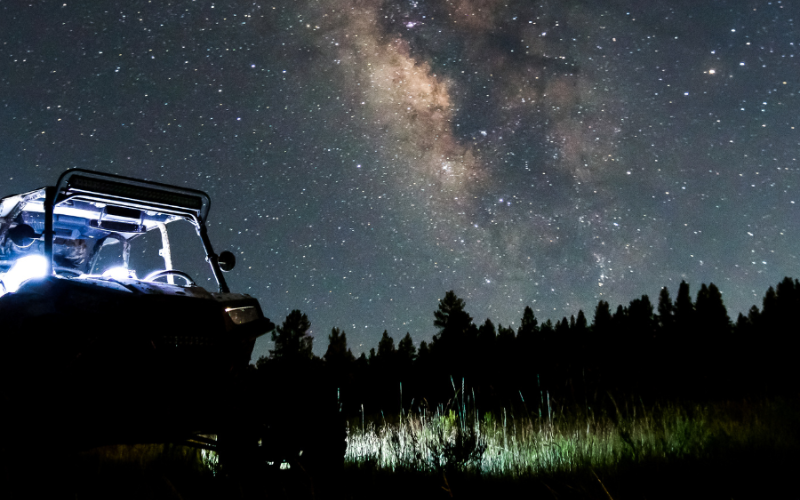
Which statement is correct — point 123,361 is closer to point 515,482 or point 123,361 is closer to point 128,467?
point 128,467

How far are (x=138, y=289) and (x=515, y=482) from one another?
3149mm

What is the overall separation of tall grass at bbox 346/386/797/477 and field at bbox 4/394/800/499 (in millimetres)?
16

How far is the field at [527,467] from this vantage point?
404cm

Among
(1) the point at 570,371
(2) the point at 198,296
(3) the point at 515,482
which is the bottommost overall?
(3) the point at 515,482

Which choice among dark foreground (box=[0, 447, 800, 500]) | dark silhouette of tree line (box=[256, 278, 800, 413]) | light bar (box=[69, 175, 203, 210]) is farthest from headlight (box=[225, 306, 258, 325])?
dark silhouette of tree line (box=[256, 278, 800, 413])

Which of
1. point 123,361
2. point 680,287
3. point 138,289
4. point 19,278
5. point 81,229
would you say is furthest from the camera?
point 680,287

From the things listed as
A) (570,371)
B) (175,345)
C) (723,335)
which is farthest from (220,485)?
(723,335)

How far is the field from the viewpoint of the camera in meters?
4.04

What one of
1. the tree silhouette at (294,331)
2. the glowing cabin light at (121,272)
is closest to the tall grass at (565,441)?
the glowing cabin light at (121,272)

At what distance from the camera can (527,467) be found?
492cm

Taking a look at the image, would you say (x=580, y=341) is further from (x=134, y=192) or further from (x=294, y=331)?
(x=134, y=192)

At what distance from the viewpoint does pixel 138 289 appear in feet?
13.7

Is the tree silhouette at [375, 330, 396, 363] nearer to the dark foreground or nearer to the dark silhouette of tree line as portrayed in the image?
the dark silhouette of tree line

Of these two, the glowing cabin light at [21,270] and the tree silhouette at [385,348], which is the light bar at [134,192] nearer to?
the glowing cabin light at [21,270]
